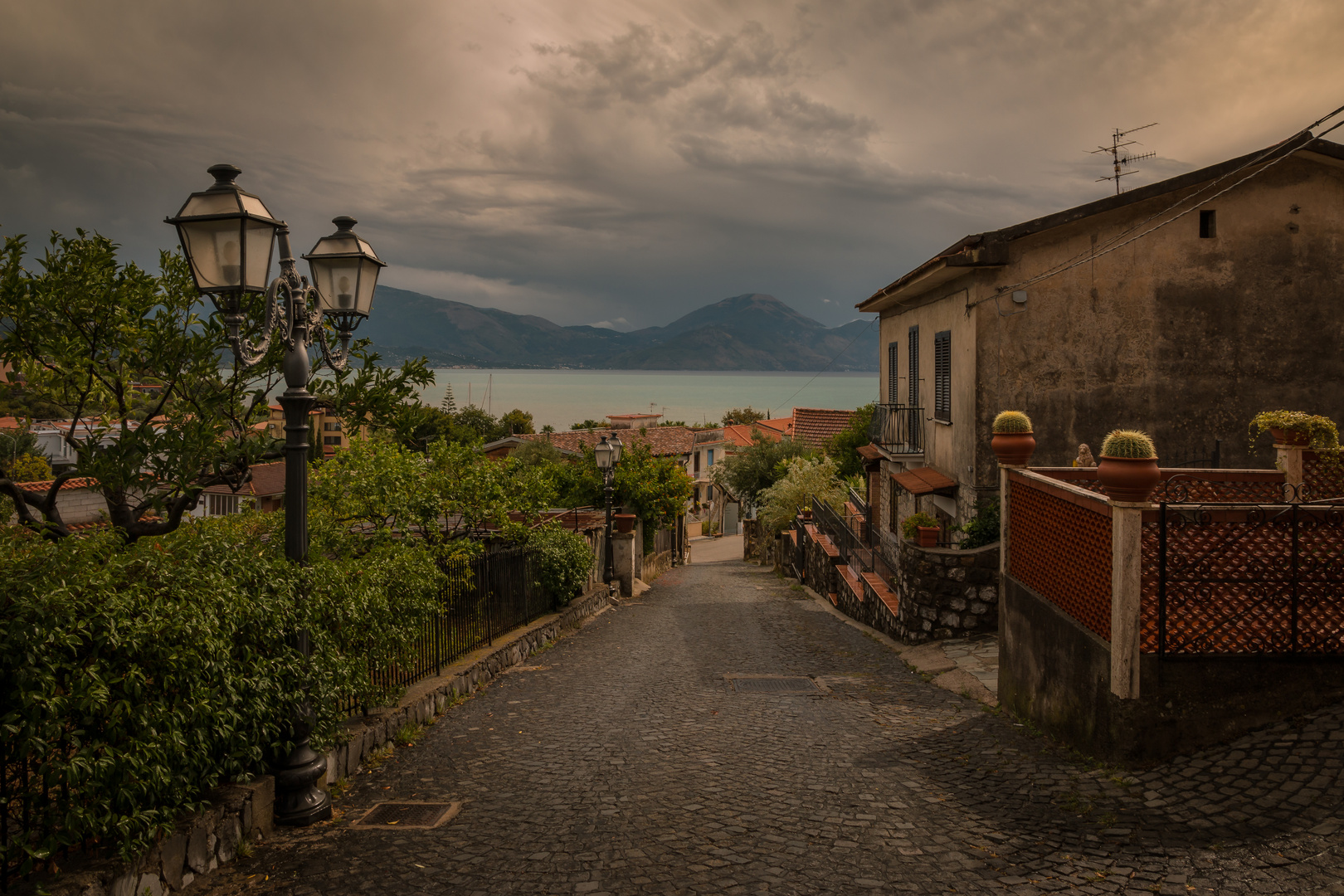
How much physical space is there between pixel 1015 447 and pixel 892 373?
1300cm

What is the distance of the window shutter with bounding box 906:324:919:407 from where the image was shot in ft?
61.9

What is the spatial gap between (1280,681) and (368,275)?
7433 mm

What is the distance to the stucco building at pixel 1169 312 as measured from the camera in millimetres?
13820

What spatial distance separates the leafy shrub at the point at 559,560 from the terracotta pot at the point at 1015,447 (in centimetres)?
779

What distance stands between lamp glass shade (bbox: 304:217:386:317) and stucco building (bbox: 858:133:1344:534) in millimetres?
10201

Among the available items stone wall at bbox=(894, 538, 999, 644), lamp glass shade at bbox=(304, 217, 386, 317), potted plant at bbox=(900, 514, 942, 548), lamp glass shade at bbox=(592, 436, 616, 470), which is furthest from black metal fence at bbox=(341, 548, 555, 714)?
lamp glass shade at bbox=(592, 436, 616, 470)

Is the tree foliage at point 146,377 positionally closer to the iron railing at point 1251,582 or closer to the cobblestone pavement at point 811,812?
the cobblestone pavement at point 811,812

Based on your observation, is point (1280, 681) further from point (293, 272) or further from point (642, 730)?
point (293, 272)

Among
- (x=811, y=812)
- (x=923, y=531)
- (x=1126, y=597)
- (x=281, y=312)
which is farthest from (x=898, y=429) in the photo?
(x=281, y=312)

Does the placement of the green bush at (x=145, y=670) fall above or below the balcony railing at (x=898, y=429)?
below

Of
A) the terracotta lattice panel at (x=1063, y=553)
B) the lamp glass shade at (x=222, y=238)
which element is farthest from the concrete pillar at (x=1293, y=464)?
the lamp glass shade at (x=222, y=238)

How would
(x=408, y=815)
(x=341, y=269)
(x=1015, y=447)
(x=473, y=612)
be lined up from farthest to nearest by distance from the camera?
(x=473, y=612), (x=1015, y=447), (x=341, y=269), (x=408, y=815)

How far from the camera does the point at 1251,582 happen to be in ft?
19.9

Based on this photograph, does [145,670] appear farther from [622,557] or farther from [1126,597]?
[622,557]
